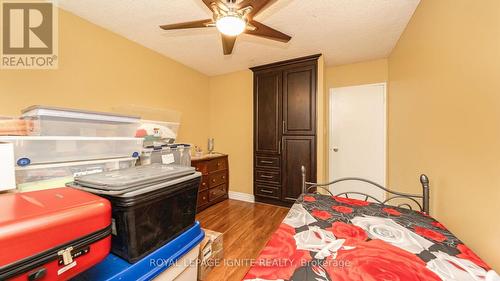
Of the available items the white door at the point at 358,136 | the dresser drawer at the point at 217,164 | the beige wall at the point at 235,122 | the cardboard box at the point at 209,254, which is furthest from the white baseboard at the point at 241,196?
Result: the cardboard box at the point at 209,254

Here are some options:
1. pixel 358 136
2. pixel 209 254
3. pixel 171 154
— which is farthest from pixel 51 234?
pixel 358 136

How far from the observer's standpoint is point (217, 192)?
11.2ft

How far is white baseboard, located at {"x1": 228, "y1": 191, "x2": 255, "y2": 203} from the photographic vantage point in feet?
11.8

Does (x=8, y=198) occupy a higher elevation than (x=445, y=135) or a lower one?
lower

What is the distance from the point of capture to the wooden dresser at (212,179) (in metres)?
3.01

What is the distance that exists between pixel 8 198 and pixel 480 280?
1.73 metres

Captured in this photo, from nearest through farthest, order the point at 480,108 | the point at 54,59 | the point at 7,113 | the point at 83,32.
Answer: the point at 480,108 → the point at 7,113 → the point at 54,59 → the point at 83,32

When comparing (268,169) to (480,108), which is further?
(268,169)

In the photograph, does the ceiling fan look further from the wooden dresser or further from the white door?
the white door

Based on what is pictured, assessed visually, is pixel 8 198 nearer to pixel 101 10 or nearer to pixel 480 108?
pixel 101 10

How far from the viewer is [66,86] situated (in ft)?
6.36

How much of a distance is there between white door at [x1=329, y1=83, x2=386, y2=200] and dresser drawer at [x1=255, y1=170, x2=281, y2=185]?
0.99m

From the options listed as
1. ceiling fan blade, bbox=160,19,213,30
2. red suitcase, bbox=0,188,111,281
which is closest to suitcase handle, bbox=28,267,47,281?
red suitcase, bbox=0,188,111,281

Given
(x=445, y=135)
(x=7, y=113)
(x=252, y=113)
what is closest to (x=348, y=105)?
(x=252, y=113)
